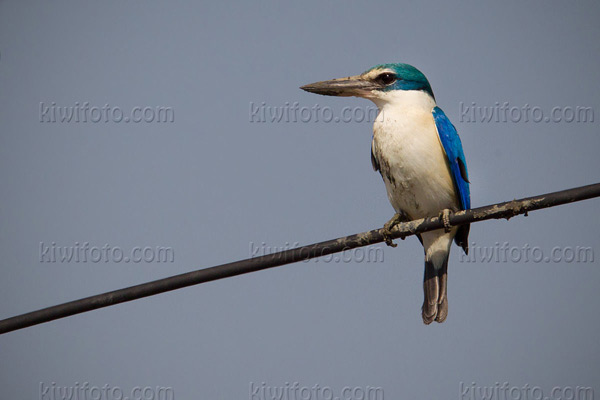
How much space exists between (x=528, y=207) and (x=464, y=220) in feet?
1.06

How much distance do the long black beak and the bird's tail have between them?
149 cm

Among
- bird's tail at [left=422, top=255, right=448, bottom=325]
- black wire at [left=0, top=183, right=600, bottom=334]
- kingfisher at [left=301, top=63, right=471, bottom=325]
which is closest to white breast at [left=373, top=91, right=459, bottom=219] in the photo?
kingfisher at [left=301, top=63, right=471, bottom=325]

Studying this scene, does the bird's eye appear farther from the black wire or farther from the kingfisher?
the black wire

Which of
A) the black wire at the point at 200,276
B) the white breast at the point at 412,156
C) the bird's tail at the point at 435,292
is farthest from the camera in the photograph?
the bird's tail at the point at 435,292

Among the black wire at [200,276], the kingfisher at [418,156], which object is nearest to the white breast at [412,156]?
the kingfisher at [418,156]

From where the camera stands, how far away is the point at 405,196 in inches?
194

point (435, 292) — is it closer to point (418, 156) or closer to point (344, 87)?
point (418, 156)

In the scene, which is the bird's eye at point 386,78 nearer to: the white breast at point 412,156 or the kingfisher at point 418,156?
the kingfisher at point 418,156

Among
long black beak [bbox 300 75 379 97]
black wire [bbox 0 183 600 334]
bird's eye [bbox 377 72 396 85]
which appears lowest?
black wire [bbox 0 183 600 334]

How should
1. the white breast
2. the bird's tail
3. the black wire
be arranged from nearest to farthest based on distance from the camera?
the black wire → the white breast → the bird's tail

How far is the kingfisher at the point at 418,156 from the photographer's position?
4.82m

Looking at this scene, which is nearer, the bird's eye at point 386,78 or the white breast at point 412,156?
the white breast at point 412,156

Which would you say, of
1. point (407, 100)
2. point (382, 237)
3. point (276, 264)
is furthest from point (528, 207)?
point (407, 100)

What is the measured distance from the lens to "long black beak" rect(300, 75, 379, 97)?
16.8 feet
